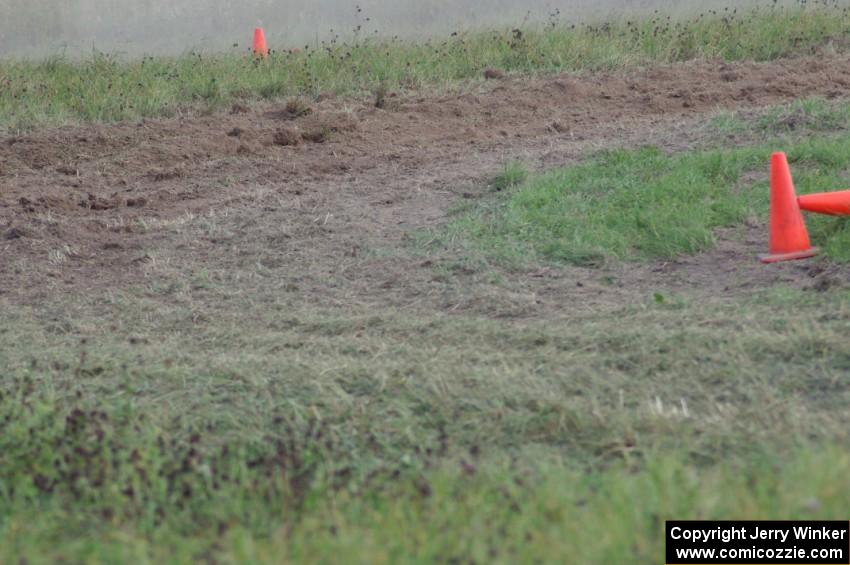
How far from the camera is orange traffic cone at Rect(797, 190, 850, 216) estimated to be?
619cm

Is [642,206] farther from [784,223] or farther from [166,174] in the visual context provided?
[166,174]

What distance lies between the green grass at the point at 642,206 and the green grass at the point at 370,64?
14.1 feet

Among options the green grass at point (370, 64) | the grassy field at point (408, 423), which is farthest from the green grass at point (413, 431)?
the green grass at point (370, 64)

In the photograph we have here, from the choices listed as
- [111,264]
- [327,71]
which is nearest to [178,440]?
[111,264]

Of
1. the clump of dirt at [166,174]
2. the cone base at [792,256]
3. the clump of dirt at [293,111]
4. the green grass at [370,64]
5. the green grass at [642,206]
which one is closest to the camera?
the cone base at [792,256]

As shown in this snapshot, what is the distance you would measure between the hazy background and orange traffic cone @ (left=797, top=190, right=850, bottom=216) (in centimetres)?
1069

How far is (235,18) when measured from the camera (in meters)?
23.1

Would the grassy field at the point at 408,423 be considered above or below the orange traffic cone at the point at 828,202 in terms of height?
below

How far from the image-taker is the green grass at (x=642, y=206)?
6.53 m

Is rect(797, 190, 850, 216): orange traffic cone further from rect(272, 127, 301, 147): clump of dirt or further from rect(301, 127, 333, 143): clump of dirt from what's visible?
rect(272, 127, 301, 147): clump of dirt

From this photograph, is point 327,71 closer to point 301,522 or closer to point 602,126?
point 602,126

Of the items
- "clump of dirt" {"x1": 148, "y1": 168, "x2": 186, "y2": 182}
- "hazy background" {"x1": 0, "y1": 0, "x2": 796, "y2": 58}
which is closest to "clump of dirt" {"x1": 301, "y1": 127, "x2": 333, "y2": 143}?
"clump of dirt" {"x1": 148, "y1": 168, "x2": 186, "y2": 182}

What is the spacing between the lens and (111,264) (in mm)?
7016

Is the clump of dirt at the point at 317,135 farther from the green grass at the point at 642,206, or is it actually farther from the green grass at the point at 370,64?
the green grass at the point at 642,206
